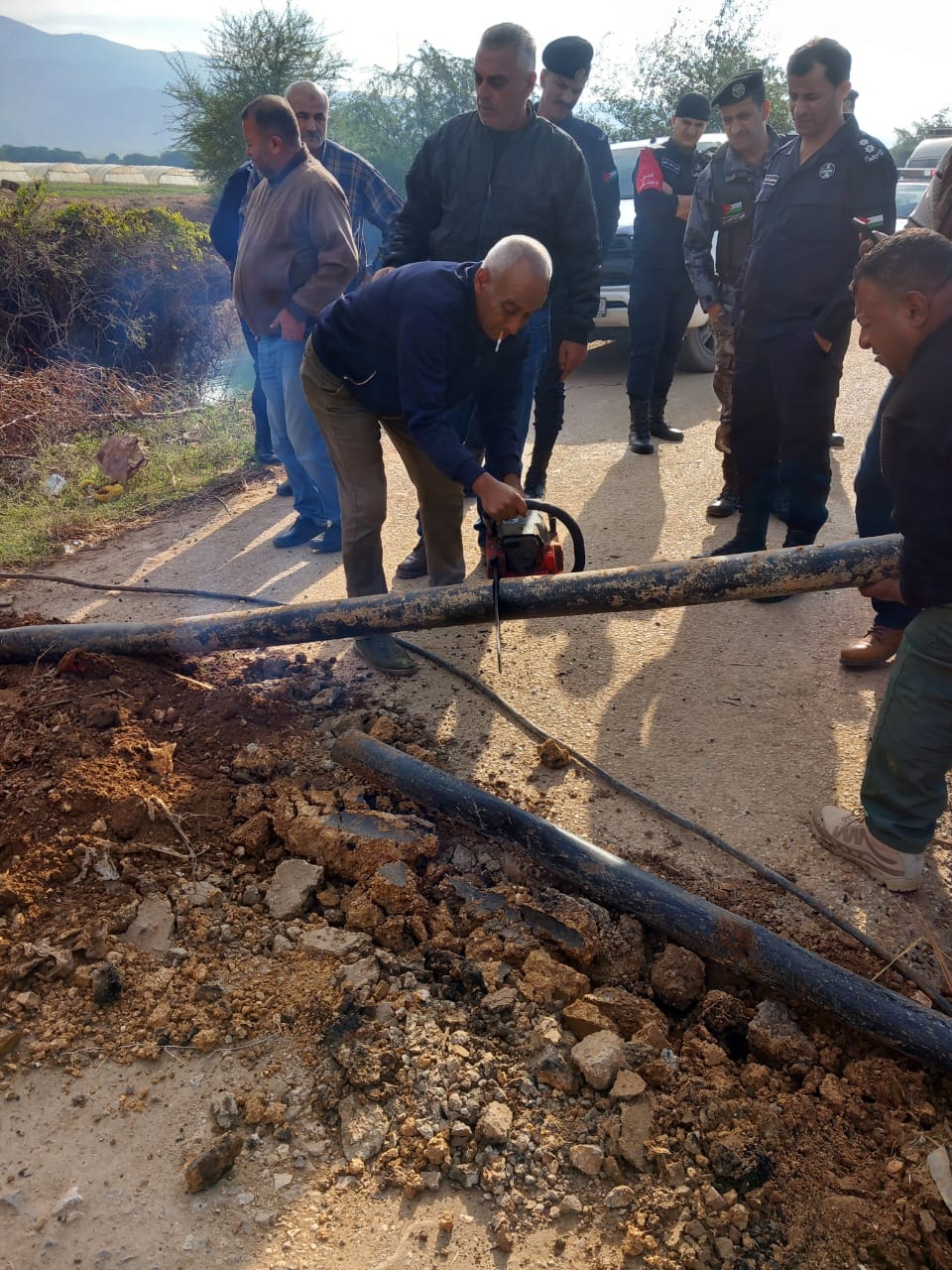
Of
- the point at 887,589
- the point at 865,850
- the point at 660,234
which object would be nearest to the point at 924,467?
the point at 887,589

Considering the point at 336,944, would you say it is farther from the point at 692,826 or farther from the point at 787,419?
the point at 787,419

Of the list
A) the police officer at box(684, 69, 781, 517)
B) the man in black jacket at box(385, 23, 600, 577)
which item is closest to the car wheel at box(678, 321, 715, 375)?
the police officer at box(684, 69, 781, 517)

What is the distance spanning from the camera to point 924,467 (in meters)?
2.28

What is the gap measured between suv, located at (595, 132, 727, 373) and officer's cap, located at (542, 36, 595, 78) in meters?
2.65

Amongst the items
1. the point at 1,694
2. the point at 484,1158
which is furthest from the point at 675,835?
the point at 1,694

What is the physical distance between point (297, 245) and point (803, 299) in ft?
8.72

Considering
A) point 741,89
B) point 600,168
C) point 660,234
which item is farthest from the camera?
point 660,234

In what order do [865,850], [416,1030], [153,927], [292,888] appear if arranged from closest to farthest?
1. [416,1030]
2. [153,927]
3. [292,888]
4. [865,850]

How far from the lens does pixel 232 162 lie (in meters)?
16.4

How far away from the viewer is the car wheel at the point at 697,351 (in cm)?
844

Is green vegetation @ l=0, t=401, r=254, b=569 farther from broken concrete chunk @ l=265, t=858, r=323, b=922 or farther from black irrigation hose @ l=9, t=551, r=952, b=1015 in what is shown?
broken concrete chunk @ l=265, t=858, r=323, b=922

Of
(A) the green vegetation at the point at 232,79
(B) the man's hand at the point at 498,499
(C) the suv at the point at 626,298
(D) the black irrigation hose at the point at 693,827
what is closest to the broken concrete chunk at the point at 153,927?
(D) the black irrigation hose at the point at 693,827

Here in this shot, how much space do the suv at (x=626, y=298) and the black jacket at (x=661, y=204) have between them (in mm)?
1716

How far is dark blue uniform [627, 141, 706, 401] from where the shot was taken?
6.02 metres
